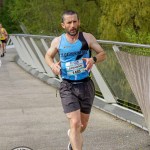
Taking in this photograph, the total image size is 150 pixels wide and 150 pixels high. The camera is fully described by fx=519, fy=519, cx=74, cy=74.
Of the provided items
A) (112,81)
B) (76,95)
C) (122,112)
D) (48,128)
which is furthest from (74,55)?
(112,81)

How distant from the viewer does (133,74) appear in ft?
19.7

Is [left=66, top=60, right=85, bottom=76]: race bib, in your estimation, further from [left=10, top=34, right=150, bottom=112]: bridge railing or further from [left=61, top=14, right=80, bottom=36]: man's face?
[left=10, top=34, right=150, bottom=112]: bridge railing

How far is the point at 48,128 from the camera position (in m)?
7.42

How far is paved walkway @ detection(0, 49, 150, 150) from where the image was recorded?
6316 millimetres

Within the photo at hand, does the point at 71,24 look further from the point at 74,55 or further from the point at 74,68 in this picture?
the point at 74,68

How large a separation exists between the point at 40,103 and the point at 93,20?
1400cm

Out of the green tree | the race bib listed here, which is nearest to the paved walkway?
the race bib

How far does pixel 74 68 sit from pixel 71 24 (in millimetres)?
428

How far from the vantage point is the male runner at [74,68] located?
498 cm

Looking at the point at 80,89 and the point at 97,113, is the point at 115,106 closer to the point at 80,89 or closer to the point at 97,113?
the point at 97,113

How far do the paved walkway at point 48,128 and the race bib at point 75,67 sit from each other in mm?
1362

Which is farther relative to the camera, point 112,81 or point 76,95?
point 112,81

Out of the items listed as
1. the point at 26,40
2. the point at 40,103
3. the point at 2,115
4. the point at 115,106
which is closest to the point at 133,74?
the point at 115,106

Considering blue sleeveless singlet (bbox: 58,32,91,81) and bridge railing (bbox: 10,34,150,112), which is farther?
bridge railing (bbox: 10,34,150,112)
